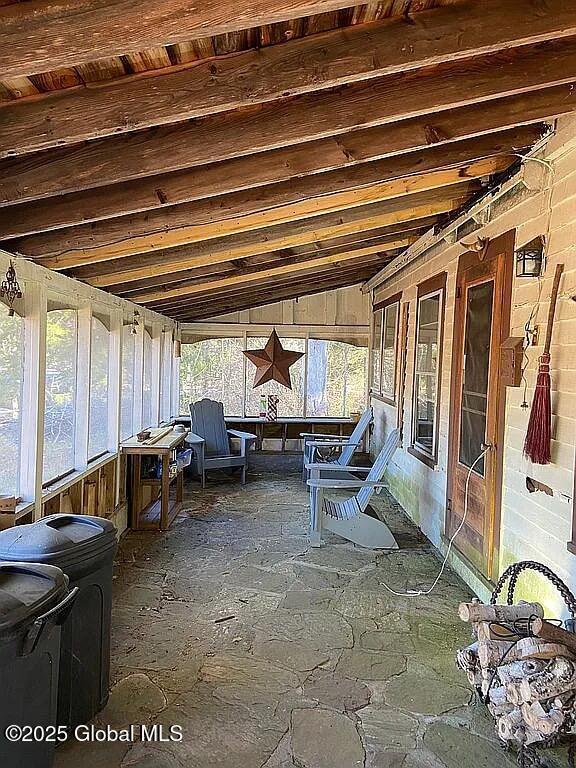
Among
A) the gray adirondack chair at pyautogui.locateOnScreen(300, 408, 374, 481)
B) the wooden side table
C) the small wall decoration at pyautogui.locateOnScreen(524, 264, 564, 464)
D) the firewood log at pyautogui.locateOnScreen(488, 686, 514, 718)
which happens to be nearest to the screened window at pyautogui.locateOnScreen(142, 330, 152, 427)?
the wooden side table

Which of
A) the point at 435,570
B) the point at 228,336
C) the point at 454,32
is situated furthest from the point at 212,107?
the point at 228,336

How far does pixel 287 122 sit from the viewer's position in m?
2.72

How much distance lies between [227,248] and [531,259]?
234 centimetres

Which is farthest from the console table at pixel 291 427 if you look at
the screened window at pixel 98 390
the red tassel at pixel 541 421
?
the red tassel at pixel 541 421

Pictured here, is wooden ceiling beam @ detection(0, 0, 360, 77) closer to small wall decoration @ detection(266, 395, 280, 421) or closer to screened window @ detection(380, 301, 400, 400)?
screened window @ detection(380, 301, 400, 400)

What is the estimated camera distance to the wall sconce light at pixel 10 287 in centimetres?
335

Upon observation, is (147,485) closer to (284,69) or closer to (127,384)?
(127,384)

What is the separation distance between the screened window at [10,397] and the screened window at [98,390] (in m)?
1.28

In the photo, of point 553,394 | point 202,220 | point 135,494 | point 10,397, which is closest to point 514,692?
point 553,394

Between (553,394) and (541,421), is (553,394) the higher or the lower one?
the higher one

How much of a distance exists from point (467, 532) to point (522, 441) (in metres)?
1.24

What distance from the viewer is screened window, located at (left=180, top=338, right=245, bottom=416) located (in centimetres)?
1008

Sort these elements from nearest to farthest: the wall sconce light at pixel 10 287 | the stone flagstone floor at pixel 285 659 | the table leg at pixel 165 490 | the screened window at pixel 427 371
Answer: the stone flagstone floor at pixel 285 659
the wall sconce light at pixel 10 287
the screened window at pixel 427 371
the table leg at pixel 165 490

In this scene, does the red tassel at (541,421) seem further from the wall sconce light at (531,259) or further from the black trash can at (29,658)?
the black trash can at (29,658)
